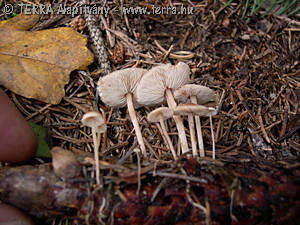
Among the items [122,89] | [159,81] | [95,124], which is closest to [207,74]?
[159,81]

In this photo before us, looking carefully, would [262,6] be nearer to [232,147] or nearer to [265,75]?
[265,75]

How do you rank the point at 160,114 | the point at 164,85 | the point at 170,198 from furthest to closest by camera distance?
the point at 164,85 → the point at 160,114 → the point at 170,198

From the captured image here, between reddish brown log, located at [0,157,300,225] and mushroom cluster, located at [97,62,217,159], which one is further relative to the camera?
mushroom cluster, located at [97,62,217,159]

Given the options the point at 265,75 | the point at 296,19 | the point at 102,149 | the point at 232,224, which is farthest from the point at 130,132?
the point at 296,19

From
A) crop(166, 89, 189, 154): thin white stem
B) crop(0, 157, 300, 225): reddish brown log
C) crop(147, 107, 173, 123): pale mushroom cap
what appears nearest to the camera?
crop(0, 157, 300, 225): reddish brown log

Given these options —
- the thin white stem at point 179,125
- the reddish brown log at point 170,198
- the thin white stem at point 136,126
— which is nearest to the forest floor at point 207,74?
the thin white stem at point 136,126

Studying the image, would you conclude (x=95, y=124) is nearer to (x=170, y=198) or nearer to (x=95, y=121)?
(x=95, y=121)

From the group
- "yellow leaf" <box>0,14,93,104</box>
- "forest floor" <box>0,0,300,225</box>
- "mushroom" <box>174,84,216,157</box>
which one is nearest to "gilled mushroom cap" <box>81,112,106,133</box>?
"forest floor" <box>0,0,300,225</box>

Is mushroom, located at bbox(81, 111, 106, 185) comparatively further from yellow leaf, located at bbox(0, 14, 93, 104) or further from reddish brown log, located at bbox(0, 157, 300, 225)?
yellow leaf, located at bbox(0, 14, 93, 104)
